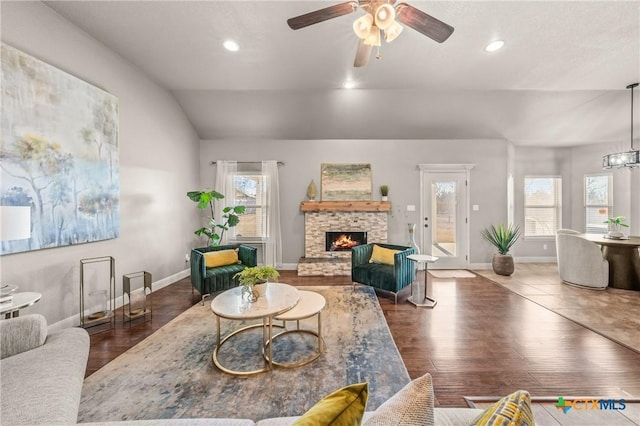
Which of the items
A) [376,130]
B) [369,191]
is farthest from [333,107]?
[369,191]

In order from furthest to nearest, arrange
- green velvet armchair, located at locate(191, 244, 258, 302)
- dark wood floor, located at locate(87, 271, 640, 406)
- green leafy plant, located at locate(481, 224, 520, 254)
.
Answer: green leafy plant, located at locate(481, 224, 520, 254) → green velvet armchair, located at locate(191, 244, 258, 302) → dark wood floor, located at locate(87, 271, 640, 406)

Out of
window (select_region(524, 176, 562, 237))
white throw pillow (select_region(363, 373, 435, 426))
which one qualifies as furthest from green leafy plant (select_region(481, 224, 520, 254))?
white throw pillow (select_region(363, 373, 435, 426))

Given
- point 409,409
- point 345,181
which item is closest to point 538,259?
point 345,181

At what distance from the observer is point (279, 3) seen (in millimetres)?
2475

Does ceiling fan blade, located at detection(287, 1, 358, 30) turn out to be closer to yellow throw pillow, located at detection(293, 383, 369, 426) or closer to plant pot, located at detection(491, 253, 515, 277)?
yellow throw pillow, located at detection(293, 383, 369, 426)

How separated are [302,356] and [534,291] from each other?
3.99 metres

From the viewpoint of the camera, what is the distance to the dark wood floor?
192 centimetres

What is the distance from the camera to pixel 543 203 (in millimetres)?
5977

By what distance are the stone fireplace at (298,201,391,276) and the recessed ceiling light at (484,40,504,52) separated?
294 cm

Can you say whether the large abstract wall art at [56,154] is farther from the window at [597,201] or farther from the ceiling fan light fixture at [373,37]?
the window at [597,201]

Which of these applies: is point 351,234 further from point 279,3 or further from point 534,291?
point 279,3

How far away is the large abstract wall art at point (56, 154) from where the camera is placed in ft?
7.41

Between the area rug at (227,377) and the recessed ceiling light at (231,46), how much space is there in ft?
Answer: 11.2

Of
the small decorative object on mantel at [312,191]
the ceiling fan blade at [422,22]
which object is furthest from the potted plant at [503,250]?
the ceiling fan blade at [422,22]
